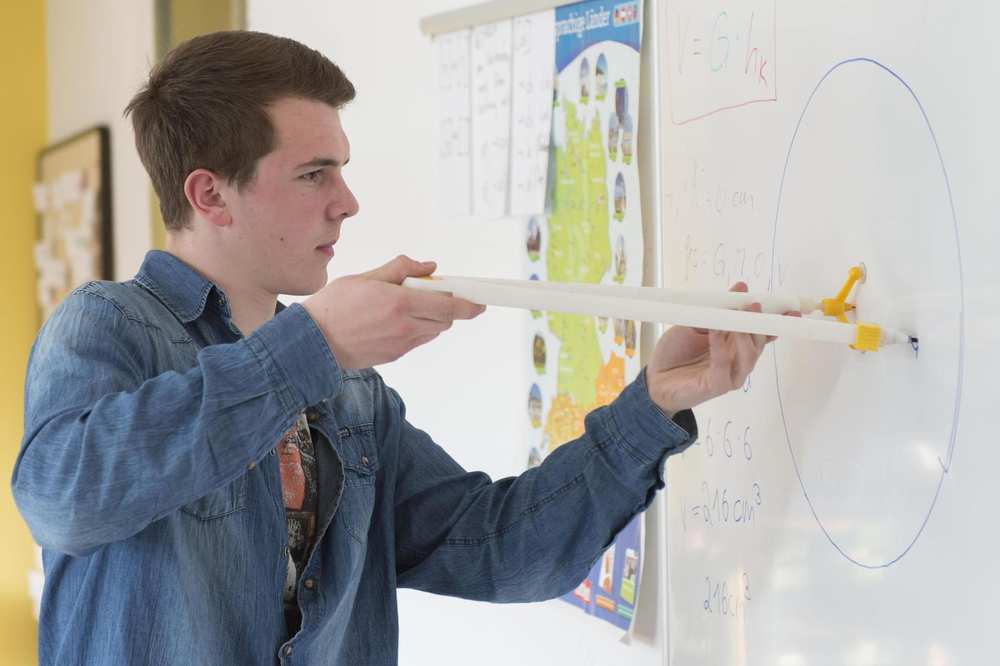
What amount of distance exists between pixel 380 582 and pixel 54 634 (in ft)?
1.08

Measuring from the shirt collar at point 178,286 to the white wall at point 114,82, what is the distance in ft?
5.67

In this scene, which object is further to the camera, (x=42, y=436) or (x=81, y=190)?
(x=81, y=190)

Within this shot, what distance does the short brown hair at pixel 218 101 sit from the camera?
42.2 inches

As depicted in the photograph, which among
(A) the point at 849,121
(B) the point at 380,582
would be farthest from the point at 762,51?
(B) the point at 380,582

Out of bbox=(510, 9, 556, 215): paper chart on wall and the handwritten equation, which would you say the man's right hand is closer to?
the handwritten equation

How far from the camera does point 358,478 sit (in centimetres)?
113

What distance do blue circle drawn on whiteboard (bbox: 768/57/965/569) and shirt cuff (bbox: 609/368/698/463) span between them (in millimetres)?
92

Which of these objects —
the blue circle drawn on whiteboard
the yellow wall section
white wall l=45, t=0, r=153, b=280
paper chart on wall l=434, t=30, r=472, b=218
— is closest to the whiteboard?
the blue circle drawn on whiteboard

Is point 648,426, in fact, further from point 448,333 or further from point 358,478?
point 448,333

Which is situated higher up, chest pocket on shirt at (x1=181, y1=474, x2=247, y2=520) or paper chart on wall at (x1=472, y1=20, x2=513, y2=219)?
paper chart on wall at (x1=472, y1=20, x2=513, y2=219)

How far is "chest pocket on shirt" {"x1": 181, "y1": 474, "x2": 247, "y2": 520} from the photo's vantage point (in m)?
0.97

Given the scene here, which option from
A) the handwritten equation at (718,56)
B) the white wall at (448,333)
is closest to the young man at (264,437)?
the handwritten equation at (718,56)

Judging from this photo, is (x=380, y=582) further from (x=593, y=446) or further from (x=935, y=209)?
(x=935, y=209)

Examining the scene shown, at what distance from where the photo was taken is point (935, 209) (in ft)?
2.67
